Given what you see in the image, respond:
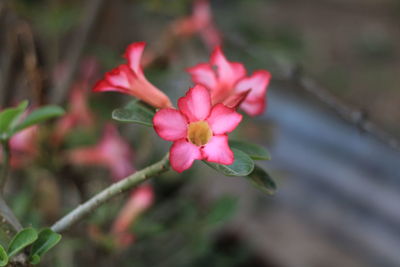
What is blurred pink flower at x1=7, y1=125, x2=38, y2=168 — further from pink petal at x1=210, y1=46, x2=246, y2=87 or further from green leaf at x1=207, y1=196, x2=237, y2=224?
pink petal at x1=210, y1=46, x2=246, y2=87

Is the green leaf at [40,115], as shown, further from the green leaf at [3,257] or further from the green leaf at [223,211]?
the green leaf at [223,211]

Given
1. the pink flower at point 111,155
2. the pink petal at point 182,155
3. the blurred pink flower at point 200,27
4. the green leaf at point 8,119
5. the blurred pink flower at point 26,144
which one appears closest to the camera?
the pink petal at point 182,155

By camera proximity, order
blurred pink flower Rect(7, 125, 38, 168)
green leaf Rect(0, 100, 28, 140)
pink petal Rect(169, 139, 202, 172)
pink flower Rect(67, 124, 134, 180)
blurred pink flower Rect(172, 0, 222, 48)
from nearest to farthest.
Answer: pink petal Rect(169, 139, 202, 172) → green leaf Rect(0, 100, 28, 140) → blurred pink flower Rect(7, 125, 38, 168) → pink flower Rect(67, 124, 134, 180) → blurred pink flower Rect(172, 0, 222, 48)

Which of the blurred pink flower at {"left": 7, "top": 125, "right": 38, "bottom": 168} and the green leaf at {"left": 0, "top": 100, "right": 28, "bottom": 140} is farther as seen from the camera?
the blurred pink flower at {"left": 7, "top": 125, "right": 38, "bottom": 168}

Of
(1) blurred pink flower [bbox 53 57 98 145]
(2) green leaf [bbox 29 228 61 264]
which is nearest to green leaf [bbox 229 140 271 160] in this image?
(2) green leaf [bbox 29 228 61 264]

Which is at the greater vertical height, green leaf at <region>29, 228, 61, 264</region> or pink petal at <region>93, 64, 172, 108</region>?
pink petal at <region>93, 64, 172, 108</region>

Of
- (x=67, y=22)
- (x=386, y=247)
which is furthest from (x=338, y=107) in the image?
(x=386, y=247)

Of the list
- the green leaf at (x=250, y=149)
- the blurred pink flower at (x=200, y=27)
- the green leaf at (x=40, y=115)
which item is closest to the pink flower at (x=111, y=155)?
the blurred pink flower at (x=200, y=27)

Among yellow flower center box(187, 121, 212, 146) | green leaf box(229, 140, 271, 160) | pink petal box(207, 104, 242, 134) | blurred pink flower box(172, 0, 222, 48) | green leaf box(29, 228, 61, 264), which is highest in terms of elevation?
blurred pink flower box(172, 0, 222, 48)

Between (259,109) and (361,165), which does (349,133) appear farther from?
(259,109)
